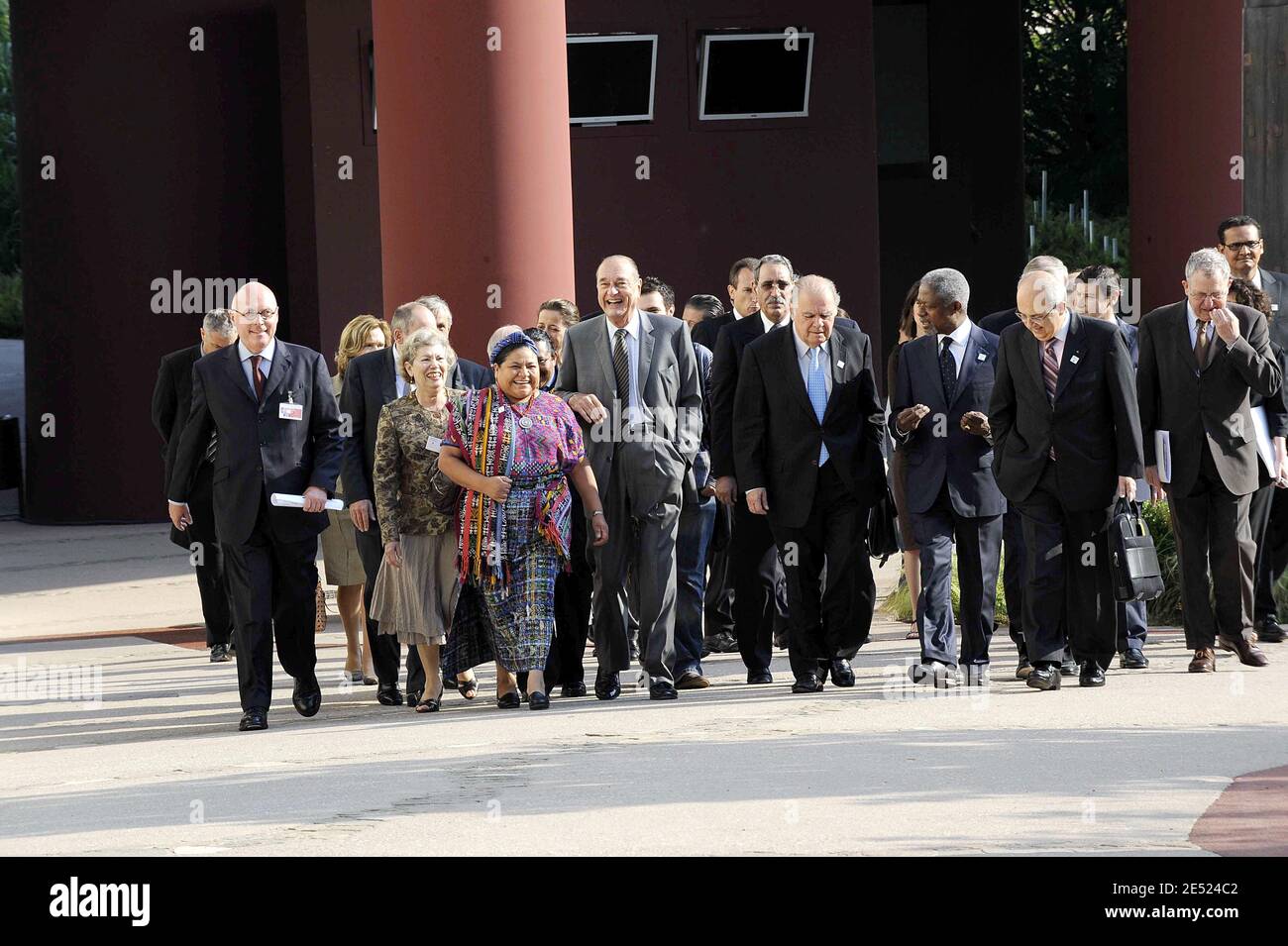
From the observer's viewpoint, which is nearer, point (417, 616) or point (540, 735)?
point (540, 735)

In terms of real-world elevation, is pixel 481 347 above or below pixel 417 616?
above

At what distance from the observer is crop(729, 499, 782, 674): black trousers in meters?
9.98

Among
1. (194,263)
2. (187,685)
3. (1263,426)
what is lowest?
(187,685)

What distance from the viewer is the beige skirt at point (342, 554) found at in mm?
10609

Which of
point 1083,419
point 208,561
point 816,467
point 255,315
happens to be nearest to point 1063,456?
point 1083,419

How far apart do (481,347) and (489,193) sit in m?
0.94

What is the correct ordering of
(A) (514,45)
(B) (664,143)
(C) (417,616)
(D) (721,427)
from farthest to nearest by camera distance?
(B) (664,143), (A) (514,45), (D) (721,427), (C) (417,616)

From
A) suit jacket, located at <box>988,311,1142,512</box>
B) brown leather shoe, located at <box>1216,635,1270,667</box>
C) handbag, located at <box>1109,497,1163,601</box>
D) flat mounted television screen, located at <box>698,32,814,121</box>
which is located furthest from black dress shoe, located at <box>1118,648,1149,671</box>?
flat mounted television screen, located at <box>698,32,814,121</box>

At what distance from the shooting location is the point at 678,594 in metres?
10.2

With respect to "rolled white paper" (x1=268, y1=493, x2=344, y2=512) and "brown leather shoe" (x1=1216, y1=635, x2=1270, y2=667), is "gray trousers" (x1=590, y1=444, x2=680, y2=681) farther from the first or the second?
"brown leather shoe" (x1=1216, y1=635, x2=1270, y2=667)

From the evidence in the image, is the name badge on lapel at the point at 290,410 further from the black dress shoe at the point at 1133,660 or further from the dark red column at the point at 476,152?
the black dress shoe at the point at 1133,660

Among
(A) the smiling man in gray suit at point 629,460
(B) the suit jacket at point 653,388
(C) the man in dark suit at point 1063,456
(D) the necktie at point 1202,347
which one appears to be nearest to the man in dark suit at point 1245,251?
(D) the necktie at point 1202,347

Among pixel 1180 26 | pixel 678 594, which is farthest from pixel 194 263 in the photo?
pixel 678 594
